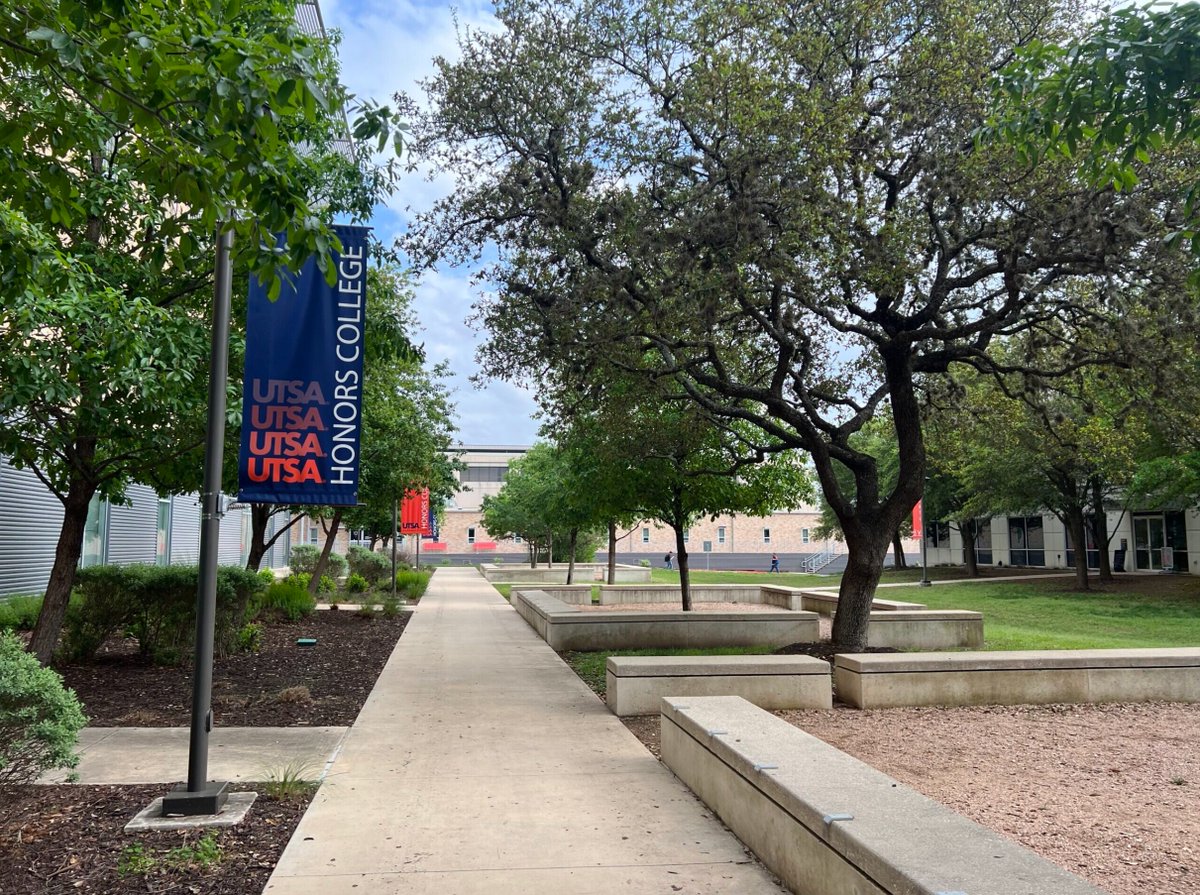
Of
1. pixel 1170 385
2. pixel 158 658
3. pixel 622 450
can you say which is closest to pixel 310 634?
pixel 158 658

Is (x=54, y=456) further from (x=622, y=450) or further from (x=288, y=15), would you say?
(x=622, y=450)

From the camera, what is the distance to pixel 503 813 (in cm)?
561

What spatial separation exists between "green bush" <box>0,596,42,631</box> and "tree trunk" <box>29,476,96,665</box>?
4376mm

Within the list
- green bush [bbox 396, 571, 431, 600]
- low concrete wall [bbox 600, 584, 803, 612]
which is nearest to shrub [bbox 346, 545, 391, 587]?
green bush [bbox 396, 571, 431, 600]

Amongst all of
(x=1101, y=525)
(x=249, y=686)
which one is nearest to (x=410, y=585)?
(x=249, y=686)

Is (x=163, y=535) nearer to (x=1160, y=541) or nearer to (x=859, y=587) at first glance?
(x=859, y=587)

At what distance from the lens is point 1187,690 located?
9742 millimetres

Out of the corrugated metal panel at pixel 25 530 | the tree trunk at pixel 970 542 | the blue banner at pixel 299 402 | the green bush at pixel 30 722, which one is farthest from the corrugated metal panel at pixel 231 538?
the green bush at pixel 30 722

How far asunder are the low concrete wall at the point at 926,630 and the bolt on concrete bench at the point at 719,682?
579cm

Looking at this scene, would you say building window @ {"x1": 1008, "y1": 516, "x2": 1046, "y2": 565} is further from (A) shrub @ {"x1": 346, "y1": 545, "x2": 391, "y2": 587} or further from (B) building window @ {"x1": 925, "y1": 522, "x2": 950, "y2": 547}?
(A) shrub @ {"x1": 346, "y1": 545, "x2": 391, "y2": 587}

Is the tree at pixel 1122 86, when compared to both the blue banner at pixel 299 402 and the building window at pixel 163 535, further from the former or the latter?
the building window at pixel 163 535

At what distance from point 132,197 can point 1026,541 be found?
47.8m

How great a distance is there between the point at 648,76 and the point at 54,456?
8.04 m

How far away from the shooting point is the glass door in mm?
37938
